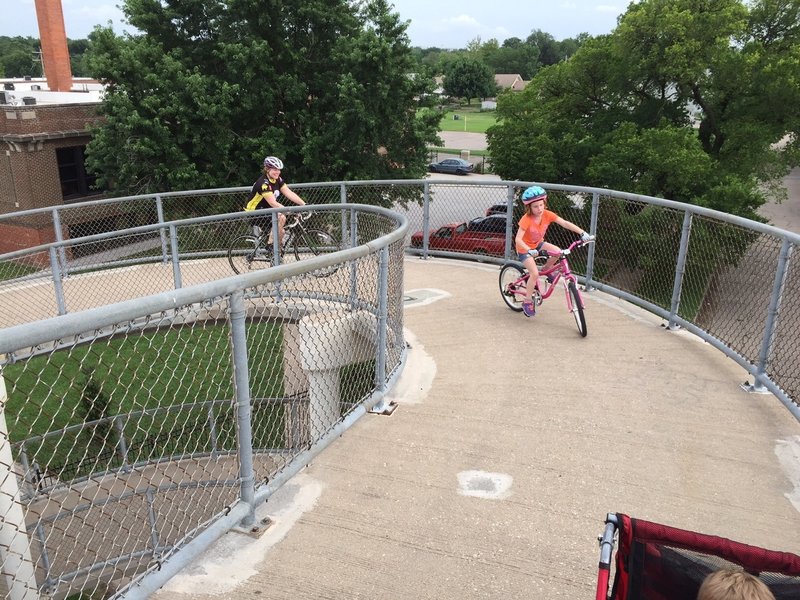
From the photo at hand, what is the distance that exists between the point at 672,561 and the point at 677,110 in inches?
905

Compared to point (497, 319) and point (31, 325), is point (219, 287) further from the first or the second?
point (497, 319)

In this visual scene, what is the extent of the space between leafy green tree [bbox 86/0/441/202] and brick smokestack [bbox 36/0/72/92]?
62.9ft

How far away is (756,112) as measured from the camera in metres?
20.5

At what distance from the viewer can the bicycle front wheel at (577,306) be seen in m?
6.75

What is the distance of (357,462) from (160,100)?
17.1 m

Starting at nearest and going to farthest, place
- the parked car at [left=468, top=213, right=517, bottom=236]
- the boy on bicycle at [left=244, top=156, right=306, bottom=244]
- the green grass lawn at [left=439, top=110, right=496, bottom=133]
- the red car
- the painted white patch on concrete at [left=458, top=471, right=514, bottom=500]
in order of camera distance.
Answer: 1. the painted white patch on concrete at [left=458, top=471, right=514, bottom=500]
2. the boy on bicycle at [left=244, top=156, right=306, bottom=244]
3. the red car
4. the parked car at [left=468, top=213, right=517, bottom=236]
5. the green grass lawn at [left=439, top=110, right=496, bottom=133]

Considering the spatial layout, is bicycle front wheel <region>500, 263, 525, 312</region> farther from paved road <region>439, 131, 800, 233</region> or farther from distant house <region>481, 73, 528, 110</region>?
distant house <region>481, 73, 528, 110</region>

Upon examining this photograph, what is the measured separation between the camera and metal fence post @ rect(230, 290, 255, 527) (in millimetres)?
3180

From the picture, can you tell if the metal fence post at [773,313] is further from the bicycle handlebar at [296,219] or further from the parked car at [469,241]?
the bicycle handlebar at [296,219]

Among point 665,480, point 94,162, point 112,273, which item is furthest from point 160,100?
point 665,480

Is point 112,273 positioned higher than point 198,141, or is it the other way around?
point 198,141

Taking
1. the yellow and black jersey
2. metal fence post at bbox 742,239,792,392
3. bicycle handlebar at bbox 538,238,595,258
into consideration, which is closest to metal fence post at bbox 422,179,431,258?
the yellow and black jersey

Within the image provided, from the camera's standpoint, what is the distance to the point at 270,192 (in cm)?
868

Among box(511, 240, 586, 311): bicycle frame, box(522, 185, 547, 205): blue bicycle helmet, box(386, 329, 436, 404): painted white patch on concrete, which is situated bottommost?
box(386, 329, 436, 404): painted white patch on concrete
